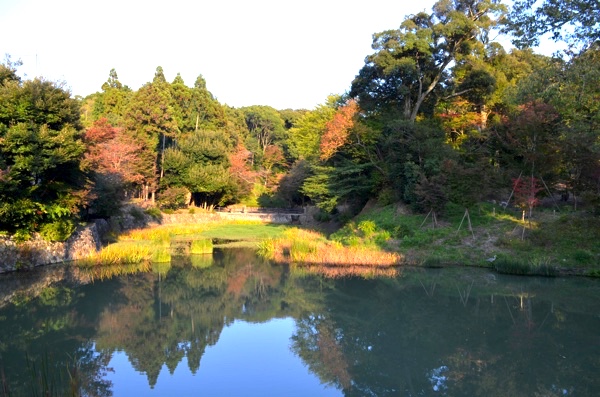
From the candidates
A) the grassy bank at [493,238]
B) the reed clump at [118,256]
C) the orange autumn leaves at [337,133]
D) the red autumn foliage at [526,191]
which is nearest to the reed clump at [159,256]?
the reed clump at [118,256]

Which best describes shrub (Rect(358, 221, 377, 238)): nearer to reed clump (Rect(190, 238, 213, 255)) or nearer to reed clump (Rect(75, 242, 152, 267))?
reed clump (Rect(190, 238, 213, 255))

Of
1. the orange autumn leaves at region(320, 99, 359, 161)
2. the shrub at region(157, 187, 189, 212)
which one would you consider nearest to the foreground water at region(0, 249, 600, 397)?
the orange autumn leaves at region(320, 99, 359, 161)

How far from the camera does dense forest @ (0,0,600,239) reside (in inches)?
531

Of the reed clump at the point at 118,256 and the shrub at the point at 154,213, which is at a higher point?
the shrub at the point at 154,213

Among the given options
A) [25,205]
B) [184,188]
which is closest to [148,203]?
[184,188]

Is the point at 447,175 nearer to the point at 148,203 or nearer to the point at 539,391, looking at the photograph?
the point at 539,391

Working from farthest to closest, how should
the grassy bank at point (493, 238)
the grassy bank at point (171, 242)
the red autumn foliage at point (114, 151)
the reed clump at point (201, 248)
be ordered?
Result: the red autumn foliage at point (114, 151) → the reed clump at point (201, 248) → the grassy bank at point (171, 242) → the grassy bank at point (493, 238)

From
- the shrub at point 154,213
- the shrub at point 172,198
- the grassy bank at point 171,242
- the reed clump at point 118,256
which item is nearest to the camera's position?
the reed clump at point 118,256

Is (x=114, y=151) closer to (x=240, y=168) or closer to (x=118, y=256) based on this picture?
(x=118, y=256)

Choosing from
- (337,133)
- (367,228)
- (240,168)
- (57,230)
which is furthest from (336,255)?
(240,168)

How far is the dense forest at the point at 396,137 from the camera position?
44.2 feet

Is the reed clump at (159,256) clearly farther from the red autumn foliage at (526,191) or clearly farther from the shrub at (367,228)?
the red autumn foliage at (526,191)

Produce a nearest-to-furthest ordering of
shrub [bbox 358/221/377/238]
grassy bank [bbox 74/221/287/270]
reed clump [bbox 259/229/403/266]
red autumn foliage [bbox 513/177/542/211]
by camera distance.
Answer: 1. reed clump [bbox 259/229/403/266]
2. grassy bank [bbox 74/221/287/270]
3. red autumn foliage [bbox 513/177/542/211]
4. shrub [bbox 358/221/377/238]

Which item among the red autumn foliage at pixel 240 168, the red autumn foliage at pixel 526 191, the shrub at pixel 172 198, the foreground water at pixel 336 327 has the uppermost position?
the red autumn foliage at pixel 240 168
